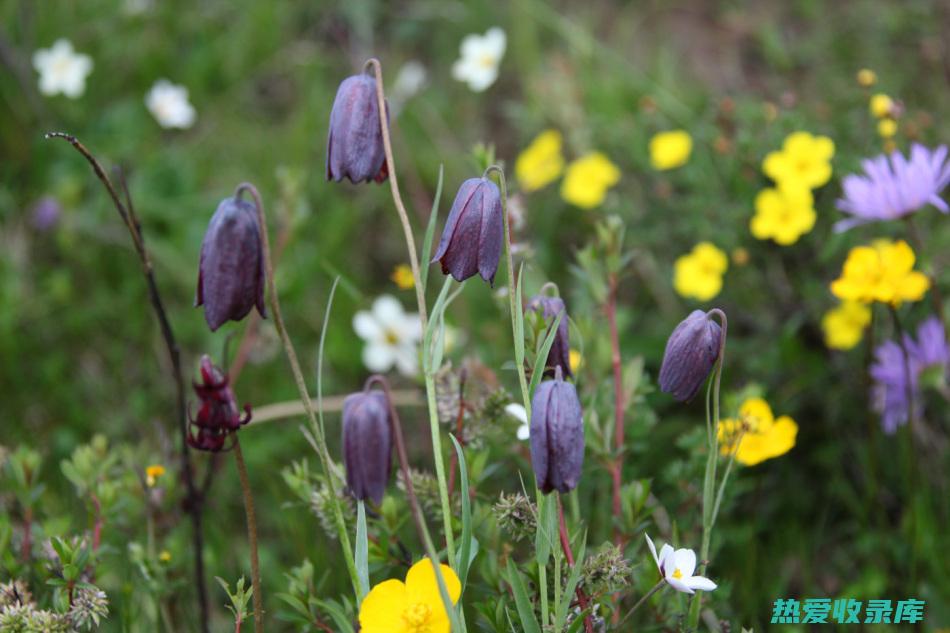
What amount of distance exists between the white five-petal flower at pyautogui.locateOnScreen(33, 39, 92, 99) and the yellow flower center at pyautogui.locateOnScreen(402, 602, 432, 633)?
2.23m

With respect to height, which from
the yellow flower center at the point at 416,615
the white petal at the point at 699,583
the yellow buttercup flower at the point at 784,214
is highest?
the yellow buttercup flower at the point at 784,214

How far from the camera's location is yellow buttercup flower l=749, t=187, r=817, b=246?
2115mm

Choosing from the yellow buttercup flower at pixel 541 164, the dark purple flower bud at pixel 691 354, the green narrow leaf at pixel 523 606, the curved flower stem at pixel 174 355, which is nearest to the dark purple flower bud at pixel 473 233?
the dark purple flower bud at pixel 691 354

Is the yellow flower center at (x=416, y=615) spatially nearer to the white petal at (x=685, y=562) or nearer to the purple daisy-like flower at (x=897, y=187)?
the white petal at (x=685, y=562)

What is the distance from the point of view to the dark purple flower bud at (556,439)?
1.16 metres

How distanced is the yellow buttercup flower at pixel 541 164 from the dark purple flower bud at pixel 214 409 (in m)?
1.59

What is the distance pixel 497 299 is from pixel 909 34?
2140mm

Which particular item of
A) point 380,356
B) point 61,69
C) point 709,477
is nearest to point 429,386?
point 709,477

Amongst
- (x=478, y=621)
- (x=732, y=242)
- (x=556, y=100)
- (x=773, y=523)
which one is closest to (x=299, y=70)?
(x=556, y=100)

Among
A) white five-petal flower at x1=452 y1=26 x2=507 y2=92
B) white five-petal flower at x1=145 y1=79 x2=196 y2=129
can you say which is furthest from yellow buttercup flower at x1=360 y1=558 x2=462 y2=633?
white five-petal flower at x1=145 y1=79 x2=196 y2=129

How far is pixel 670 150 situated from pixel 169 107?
1.54 m

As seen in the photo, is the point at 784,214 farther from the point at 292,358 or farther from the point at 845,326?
the point at 292,358

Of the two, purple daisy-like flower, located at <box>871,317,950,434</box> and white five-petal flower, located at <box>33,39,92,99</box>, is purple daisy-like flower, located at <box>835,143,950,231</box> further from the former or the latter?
white five-petal flower, located at <box>33,39,92,99</box>

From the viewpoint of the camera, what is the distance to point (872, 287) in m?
1.81
